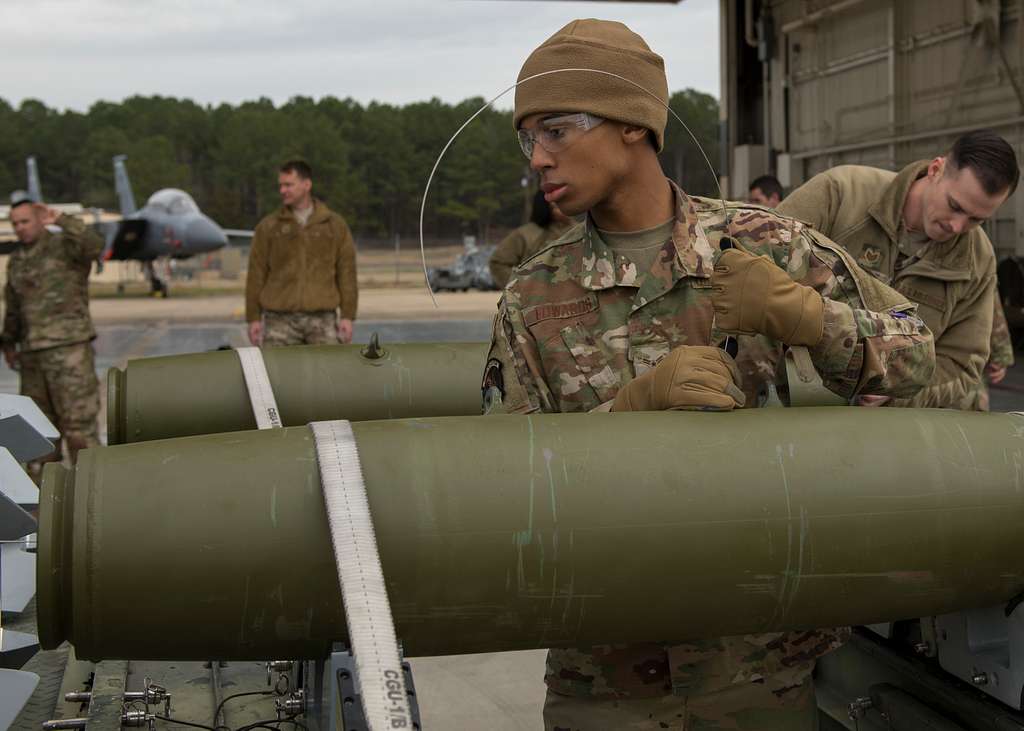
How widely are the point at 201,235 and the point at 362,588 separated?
106ft

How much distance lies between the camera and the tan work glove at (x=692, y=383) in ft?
5.87

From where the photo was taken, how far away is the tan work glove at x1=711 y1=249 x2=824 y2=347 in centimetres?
180

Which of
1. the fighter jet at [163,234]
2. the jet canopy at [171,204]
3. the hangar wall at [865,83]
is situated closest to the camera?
the hangar wall at [865,83]

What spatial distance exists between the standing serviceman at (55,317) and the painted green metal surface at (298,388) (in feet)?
10.1

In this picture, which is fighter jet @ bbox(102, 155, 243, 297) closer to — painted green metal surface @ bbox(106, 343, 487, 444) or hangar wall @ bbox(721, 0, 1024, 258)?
hangar wall @ bbox(721, 0, 1024, 258)

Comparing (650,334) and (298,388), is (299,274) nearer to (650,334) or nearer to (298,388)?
(298,388)

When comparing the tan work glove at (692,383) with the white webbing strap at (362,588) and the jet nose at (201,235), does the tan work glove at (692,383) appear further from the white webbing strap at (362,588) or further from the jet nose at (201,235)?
the jet nose at (201,235)

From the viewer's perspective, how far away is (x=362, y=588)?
1530 mm

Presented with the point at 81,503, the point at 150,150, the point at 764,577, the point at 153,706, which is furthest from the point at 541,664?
the point at 150,150

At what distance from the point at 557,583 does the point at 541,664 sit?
244 centimetres

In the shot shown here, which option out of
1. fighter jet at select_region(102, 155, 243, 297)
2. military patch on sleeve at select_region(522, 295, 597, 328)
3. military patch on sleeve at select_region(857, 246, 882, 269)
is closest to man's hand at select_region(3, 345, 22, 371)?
military patch on sleeve at select_region(857, 246, 882, 269)

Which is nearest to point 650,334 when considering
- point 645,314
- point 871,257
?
point 645,314

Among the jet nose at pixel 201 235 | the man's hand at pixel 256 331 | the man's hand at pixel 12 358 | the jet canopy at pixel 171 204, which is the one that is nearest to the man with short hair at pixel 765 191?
the man's hand at pixel 256 331

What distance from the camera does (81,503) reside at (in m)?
1.59
